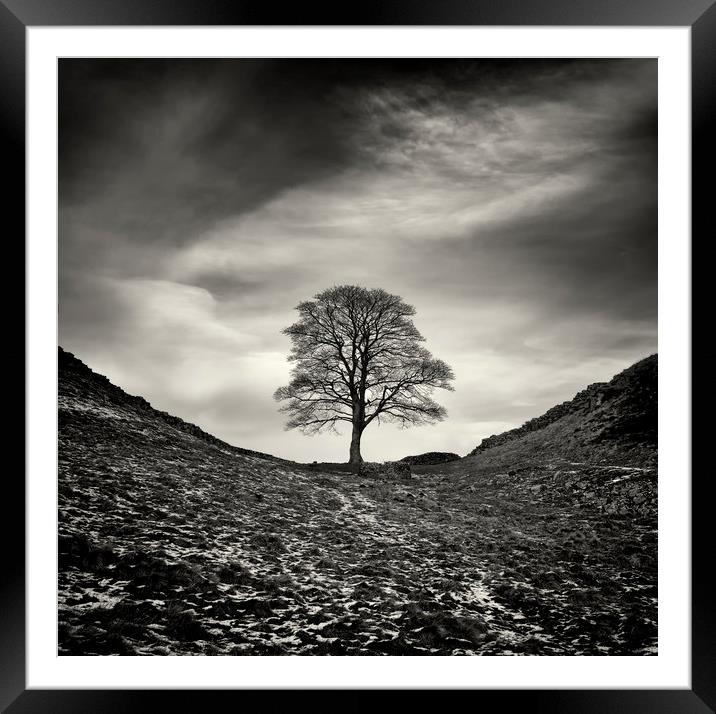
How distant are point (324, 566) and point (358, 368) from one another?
725 centimetres

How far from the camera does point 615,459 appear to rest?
9102mm

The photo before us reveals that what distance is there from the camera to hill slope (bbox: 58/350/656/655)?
13.9 ft

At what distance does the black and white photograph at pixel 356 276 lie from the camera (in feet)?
17.7

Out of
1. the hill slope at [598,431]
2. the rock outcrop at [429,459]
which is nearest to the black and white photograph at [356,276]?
the hill slope at [598,431]

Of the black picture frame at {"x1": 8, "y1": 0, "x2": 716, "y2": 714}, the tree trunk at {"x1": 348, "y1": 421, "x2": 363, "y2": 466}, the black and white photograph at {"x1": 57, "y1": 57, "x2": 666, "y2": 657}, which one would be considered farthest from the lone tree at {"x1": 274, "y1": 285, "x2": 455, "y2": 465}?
the black picture frame at {"x1": 8, "y1": 0, "x2": 716, "y2": 714}

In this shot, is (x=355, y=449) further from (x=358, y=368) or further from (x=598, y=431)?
(x=598, y=431)

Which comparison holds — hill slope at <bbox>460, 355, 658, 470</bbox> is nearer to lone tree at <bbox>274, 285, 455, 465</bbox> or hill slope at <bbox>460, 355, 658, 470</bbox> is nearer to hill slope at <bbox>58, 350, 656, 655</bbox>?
hill slope at <bbox>58, 350, 656, 655</bbox>
